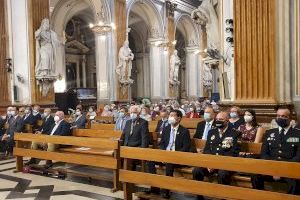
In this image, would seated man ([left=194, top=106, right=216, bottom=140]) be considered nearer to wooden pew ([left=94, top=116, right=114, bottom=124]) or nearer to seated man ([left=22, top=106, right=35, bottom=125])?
seated man ([left=22, top=106, right=35, bottom=125])

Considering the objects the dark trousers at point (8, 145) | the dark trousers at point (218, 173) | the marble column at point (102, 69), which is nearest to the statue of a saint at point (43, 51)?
the dark trousers at point (8, 145)

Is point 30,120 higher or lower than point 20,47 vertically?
lower

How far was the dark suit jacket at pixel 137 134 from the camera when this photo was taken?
5934mm

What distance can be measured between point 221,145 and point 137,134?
5.54ft

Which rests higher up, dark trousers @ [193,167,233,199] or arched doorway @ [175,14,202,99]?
arched doorway @ [175,14,202,99]

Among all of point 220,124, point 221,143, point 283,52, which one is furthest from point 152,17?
point 221,143

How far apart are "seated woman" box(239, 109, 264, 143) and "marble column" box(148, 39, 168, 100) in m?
14.7

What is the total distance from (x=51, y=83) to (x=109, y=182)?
7195mm

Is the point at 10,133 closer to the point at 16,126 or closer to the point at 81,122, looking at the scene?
the point at 16,126

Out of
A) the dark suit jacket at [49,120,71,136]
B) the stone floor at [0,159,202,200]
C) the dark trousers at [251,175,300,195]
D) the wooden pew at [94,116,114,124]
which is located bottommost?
the stone floor at [0,159,202,200]

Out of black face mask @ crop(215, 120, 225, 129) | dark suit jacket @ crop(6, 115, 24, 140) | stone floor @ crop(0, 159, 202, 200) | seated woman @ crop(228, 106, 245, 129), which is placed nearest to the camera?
black face mask @ crop(215, 120, 225, 129)

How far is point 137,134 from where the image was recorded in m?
6.05

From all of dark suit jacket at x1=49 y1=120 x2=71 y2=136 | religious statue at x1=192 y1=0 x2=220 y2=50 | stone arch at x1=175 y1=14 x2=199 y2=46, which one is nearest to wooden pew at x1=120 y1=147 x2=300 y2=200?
dark suit jacket at x1=49 y1=120 x2=71 y2=136

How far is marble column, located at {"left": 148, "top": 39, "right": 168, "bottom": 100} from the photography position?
20312mm
